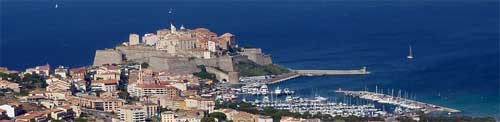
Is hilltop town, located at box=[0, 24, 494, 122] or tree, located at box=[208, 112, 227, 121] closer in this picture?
tree, located at box=[208, 112, 227, 121]

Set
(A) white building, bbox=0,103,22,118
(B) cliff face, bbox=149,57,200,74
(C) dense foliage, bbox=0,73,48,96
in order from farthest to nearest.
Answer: (B) cliff face, bbox=149,57,200,74 < (C) dense foliage, bbox=0,73,48,96 < (A) white building, bbox=0,103,22,118

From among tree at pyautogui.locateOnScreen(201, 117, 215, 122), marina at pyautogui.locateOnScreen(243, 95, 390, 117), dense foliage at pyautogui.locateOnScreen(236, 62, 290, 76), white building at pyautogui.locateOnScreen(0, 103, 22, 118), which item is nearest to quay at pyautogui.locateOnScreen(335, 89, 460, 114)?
marina at pyautogui.locateOnScreen(243, 95, 390, 117)

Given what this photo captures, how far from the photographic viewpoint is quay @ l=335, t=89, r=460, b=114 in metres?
19.5

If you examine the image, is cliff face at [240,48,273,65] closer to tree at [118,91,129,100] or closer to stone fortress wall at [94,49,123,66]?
stone fortress wall at [94,49,123,66]

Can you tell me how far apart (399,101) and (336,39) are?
41.5 feet

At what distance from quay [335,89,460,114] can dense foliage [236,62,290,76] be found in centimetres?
278

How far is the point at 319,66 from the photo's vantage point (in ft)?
83.6

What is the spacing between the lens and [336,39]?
108 feet

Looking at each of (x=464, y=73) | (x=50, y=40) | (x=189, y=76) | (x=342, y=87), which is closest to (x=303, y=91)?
→ (x=342, y=87)

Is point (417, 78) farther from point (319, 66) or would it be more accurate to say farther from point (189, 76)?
point (189, 76)

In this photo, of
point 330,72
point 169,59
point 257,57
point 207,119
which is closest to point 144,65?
point 169,59

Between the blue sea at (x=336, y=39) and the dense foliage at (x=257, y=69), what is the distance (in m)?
0.85

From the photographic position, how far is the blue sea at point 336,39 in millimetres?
22703

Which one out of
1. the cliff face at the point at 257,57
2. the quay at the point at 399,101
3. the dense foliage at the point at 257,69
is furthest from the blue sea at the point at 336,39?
the dense foliage at the point at 257,69
